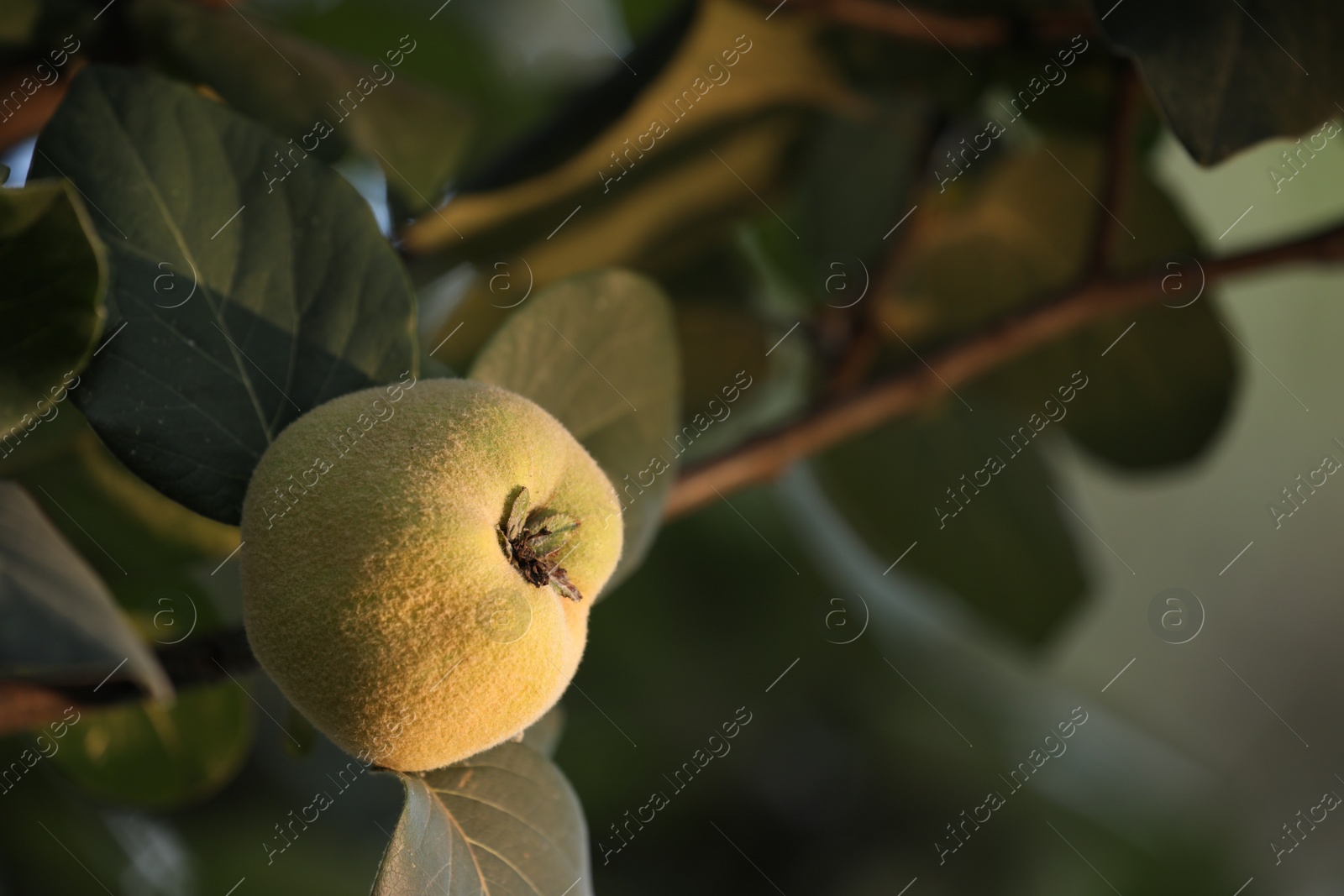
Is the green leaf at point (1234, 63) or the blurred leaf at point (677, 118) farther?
the blurred leaf at point (677, 118)

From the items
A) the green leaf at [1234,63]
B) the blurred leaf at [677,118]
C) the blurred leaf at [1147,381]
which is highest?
the blurred leaf at [677,118]

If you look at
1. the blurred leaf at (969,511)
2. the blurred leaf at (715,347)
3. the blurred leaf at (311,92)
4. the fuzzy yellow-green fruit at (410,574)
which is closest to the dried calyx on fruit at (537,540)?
the fuzzy yellow-green fruit at (410,574)

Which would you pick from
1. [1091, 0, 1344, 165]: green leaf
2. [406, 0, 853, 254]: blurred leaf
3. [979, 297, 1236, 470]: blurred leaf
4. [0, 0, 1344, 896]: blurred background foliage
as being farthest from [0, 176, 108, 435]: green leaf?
[979, 297, 1236, 470]: blurred leaf

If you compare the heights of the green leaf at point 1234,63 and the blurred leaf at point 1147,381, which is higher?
the green leaf at point 1234,63

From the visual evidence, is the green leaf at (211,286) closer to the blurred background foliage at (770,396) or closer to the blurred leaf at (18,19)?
the blurred background foliage at (770,396)

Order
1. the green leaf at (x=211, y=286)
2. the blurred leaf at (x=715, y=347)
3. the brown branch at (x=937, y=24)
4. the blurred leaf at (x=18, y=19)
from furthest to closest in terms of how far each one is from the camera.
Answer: the blurred leaf at (x=715, y=347) < the brown branch at (x=937, y=24) < the blurred leaf at (x=18, y=19) < the green leaf at (x=211, y=286)

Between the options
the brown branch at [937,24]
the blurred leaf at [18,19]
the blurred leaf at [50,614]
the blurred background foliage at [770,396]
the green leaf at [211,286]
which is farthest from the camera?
the brown branch at [937,24]

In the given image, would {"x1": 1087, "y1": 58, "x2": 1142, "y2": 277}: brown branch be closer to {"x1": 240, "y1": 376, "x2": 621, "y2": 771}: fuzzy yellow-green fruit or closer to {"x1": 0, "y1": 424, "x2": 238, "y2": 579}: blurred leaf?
{"x1": 240, "y1": 376, "x2": 621, "y2": 771}: fuzzy yellow-green fruit

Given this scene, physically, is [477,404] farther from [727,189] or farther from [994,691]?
[994,691]

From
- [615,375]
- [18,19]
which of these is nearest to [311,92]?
[18,19]
